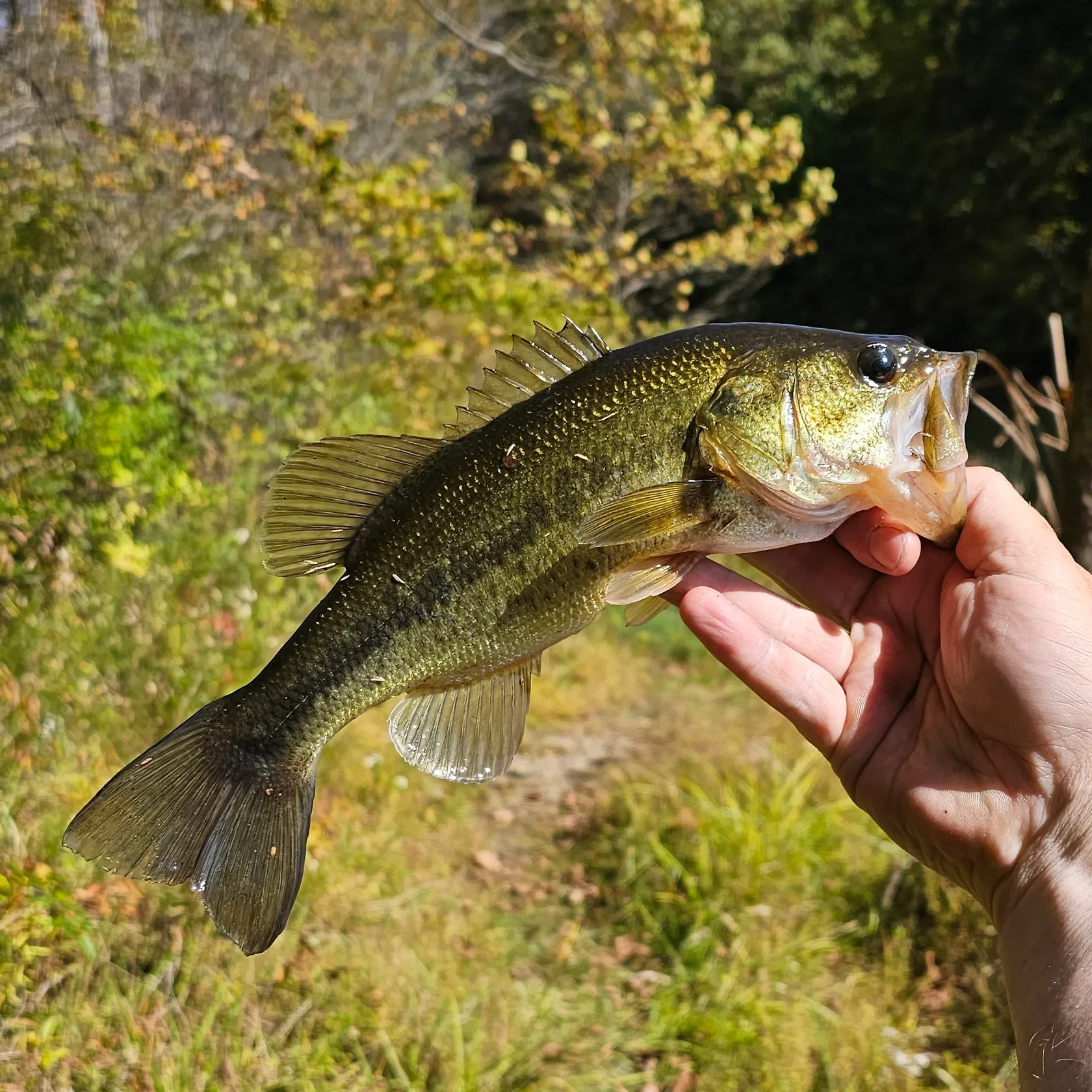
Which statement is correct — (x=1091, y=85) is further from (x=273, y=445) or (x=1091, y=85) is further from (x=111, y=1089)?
(x=111, y=1089)

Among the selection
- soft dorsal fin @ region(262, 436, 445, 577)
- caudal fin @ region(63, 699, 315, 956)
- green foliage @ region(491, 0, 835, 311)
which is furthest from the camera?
green foliage @ region(491, 0, 835, 311)

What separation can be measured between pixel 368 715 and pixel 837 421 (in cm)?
399

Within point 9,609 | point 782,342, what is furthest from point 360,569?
point 9,609

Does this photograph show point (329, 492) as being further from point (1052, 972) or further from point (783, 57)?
point (783, 57)

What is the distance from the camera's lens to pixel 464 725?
7.48 feet

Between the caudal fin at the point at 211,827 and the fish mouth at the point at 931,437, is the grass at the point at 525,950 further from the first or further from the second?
the fish mouth at the point at 931,437

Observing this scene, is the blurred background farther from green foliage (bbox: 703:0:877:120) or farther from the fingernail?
green foliage (bbox: 703:0:877:120)

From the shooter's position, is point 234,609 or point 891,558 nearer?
point 891,558

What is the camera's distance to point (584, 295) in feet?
28.6

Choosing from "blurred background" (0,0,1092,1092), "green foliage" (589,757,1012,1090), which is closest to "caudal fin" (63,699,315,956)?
"blurred background" (0,0,1092,1092)

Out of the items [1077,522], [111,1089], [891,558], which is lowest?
[111,1089]

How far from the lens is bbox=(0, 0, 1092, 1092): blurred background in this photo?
3.60 m

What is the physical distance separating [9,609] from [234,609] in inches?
42.0

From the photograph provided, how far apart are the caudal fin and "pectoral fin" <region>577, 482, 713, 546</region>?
921 mm
